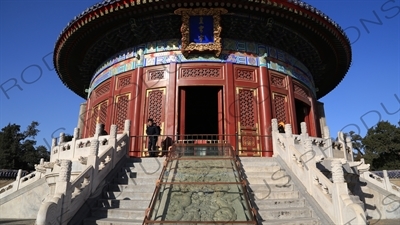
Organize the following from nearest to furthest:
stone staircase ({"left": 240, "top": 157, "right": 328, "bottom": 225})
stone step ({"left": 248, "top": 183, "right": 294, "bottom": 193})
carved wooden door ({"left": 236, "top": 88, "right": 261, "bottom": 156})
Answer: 1. stone staircase ({"left": 240, "top": 157, "right": 328, "bottom": 225})
2. stone step ({"left": 248, "top": 183, "right": 294, "bottom": 193})
3. carved wooden door ({"left": 236, "top": 88, "right": 261, "bottom": 156})

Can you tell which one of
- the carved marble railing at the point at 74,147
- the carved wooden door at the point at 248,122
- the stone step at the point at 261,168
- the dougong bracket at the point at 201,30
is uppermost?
the dougong bracket at the point at 201,30

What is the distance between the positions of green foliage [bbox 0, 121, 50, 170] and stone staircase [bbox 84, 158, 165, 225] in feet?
99.5

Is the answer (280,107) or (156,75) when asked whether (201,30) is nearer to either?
(156,75)

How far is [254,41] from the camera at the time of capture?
493 inches

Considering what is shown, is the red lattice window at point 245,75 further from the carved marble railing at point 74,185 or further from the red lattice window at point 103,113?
the carved marble railing at point 74,185

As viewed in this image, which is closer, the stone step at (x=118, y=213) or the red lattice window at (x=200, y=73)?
the stone step at (x=118, y=213)

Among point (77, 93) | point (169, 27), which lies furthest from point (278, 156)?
point (77, 93)

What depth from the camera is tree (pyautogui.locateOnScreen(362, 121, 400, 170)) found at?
29094mm

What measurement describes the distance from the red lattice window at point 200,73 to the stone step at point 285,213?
263 inches

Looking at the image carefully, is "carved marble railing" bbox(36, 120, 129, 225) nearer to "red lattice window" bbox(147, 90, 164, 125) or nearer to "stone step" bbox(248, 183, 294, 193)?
"stone step" bbox(248, 183, 294, 193)

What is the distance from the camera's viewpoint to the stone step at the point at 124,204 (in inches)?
238

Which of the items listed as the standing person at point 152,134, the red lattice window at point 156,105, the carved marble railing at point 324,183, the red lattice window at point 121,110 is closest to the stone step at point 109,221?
the carved marble railing at point 324,183

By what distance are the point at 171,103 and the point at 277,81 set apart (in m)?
4.20

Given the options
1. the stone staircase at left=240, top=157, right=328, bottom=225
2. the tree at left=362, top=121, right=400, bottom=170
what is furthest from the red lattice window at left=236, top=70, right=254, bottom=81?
the tree at left=362, top=121, right=400, bottom=170
